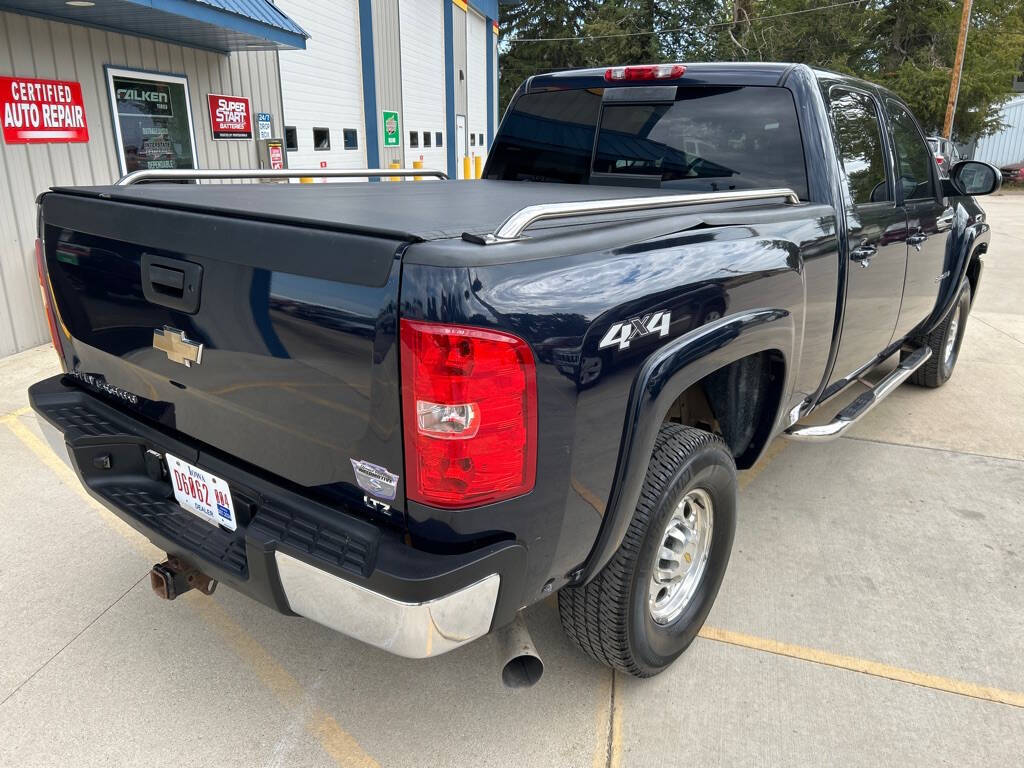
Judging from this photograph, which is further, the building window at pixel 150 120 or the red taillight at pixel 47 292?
the building window at pixel 150 120

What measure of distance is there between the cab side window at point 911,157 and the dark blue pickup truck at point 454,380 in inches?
36.8

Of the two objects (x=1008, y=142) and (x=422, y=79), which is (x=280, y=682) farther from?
(x=1008, y=142)

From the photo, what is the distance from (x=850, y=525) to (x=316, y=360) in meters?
2.93

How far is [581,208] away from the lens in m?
1.95

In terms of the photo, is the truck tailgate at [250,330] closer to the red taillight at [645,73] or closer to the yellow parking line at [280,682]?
the yellow parking line at [280,682]

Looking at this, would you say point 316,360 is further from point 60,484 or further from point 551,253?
point 60,484

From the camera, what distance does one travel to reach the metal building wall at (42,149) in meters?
6.15

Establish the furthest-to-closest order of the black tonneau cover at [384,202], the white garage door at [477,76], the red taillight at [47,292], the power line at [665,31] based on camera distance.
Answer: the power line at [665,31]
the white garage door at [477,76]
the red taillight at [47,292]
the black tonneau cover at [384,202]

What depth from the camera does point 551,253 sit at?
5.64 feet

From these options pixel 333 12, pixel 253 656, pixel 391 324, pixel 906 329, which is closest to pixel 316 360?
pixel 391 324


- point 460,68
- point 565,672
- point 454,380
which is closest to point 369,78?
point 460,68

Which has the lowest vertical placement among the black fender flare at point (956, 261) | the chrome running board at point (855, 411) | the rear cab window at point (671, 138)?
the chrome running board at point (855, 411)

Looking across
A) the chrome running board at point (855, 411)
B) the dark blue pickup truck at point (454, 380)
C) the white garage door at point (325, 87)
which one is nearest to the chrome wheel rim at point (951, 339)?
the chrome running board at point (855, 411)

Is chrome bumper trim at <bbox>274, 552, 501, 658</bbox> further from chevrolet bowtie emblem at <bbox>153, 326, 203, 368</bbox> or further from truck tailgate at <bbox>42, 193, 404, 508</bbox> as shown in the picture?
chevrolet bowtie emblem at <bbox>153, 326, 203, 368</bbox>
